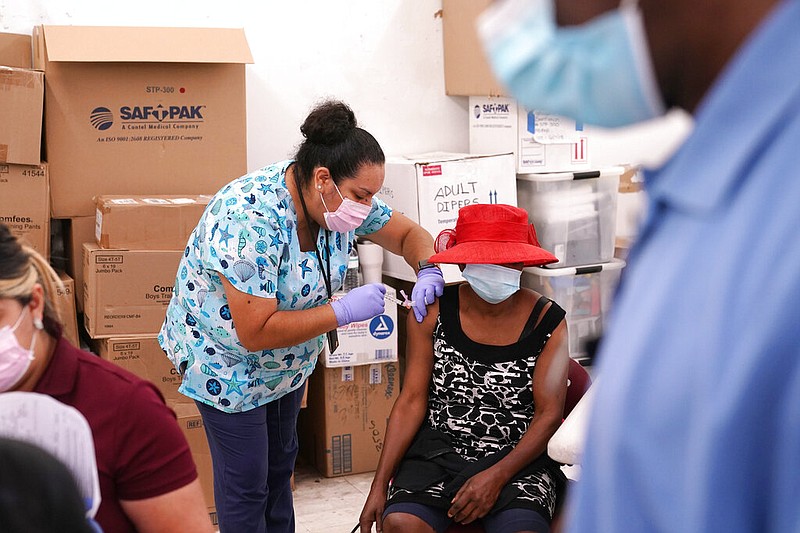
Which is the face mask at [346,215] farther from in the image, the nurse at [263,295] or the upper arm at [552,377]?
the upper arm at [552,377]

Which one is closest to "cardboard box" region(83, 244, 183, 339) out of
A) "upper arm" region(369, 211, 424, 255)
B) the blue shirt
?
"upper arm" region(369, 211, 424, 255)

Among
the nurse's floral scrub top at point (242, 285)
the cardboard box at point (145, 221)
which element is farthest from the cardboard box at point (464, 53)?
the nurse's floral scrub top at point (242, 285)

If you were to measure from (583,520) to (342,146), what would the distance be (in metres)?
1.79

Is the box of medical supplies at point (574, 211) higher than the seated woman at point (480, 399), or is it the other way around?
the box of medical supplies at point (574, 211)

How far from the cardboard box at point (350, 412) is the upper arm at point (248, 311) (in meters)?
1.41

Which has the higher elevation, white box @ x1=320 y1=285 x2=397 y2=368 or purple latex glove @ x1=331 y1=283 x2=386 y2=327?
purple latex glove @ x1=331 y1=283 x2=386 y2=327

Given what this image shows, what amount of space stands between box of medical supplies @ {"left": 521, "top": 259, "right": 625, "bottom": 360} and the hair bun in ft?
5.07

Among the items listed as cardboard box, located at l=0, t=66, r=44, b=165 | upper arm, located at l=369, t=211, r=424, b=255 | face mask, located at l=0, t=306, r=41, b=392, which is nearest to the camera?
face mask, located at l=0, t=306, r=41, b=392

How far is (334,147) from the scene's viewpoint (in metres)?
2.37

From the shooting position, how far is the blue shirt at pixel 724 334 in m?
0.55

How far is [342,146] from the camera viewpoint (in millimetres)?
2371

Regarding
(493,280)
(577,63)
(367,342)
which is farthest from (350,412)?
(577,63)

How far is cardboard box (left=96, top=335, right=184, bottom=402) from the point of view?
3162 mm

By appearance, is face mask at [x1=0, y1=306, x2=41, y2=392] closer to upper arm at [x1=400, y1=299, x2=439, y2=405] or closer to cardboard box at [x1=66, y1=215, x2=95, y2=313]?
upper arm at [x1=400, y1=299, x2=439, y2=405]
